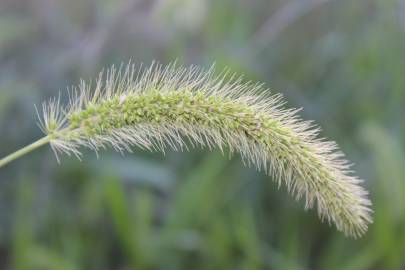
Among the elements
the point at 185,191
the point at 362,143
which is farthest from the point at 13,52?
the point at 362,143

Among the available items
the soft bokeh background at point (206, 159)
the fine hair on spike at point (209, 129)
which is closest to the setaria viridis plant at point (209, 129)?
the fine hair on spike at point (209, 129)

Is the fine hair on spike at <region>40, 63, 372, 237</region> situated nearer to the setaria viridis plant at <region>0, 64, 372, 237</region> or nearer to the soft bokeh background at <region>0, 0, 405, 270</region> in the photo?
the setaria viridis plant at <region>0, 64, 372, 237</region>

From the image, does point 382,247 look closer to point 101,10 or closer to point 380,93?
point 380,93

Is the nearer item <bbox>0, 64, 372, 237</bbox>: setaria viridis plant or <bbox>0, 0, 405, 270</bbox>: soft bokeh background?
<bbox>0, 64, 372, 237</bbox>: setaria viridis plant

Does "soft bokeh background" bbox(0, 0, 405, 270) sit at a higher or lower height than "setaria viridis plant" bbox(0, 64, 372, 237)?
higher

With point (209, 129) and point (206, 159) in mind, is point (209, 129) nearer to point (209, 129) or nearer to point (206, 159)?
point (209, 129)

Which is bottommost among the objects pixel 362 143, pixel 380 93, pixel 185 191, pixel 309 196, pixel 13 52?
pixel 309 196

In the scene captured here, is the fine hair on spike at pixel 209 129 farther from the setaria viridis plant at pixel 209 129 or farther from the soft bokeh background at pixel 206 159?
the soft bokeh background at pixel 206 159

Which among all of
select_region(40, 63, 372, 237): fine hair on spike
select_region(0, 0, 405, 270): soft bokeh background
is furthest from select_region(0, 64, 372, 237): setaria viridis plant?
select_region(0, 0, 405, 270): soft bokeh background
